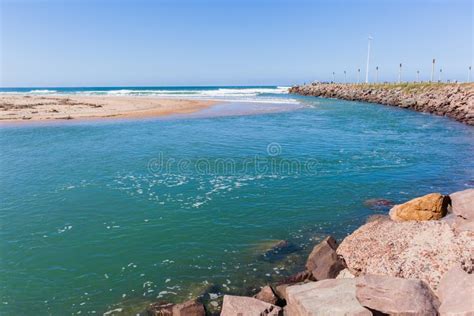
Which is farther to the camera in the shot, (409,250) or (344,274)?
(344,274)

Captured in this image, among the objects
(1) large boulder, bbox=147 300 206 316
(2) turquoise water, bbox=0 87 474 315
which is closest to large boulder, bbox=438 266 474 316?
(2) turquoise water, bbox=0 87 474 315

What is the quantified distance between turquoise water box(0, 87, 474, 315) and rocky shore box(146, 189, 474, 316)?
114 centimetres

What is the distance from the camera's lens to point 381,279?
7.02 meters

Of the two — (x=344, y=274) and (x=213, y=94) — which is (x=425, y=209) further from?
(x=213, y=94)

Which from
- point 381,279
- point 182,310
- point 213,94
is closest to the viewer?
point 381,279

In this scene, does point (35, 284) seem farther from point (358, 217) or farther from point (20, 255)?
point (358, 217)

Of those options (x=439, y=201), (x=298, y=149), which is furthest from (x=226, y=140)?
(x=439, y=201)

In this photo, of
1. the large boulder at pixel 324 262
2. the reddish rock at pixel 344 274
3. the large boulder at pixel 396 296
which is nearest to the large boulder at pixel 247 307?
the large boulder at pixel 396 296

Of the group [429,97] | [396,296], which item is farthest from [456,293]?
[429,97]

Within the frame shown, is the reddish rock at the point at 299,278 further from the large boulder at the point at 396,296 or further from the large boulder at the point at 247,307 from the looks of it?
the large boulder at the point at 396,296

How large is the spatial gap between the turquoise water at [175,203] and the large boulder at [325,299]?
195cm

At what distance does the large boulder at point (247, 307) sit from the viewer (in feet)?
24.5

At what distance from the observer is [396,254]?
28.6ft

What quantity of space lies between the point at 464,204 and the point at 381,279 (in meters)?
6.59
